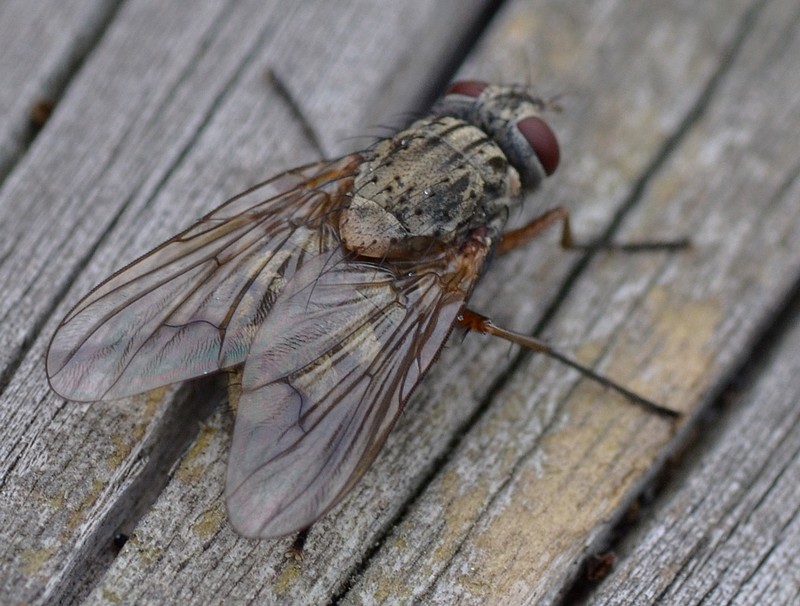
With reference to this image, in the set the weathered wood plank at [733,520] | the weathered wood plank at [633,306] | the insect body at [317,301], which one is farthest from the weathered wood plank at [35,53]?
the weathered wood plank at [733,520]

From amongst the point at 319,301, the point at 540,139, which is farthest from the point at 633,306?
the point at 319,301

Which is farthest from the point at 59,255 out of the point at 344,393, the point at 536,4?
the point at 536,4

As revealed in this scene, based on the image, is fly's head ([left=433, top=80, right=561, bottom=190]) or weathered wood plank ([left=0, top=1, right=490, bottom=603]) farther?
fly's head ([left=433, top=80, right=561, bottom=190])

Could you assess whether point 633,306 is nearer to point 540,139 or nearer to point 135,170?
point 540,139

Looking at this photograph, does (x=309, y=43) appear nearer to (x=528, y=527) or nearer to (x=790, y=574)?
(x=528, y=527)

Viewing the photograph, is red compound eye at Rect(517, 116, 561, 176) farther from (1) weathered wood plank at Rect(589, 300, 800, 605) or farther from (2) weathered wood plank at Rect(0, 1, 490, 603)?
(1) weathered wood plank at Rect(589, 300, 800, 605)

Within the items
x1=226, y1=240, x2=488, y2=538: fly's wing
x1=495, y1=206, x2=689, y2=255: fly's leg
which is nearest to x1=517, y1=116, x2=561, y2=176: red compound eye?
x1=495, y1=206, x2=689, y2=255: fly's leg

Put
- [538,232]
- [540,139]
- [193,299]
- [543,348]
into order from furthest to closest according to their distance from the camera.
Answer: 1. [538,232]
2. [540,139]
3. [543,348]
4. [193,299]
